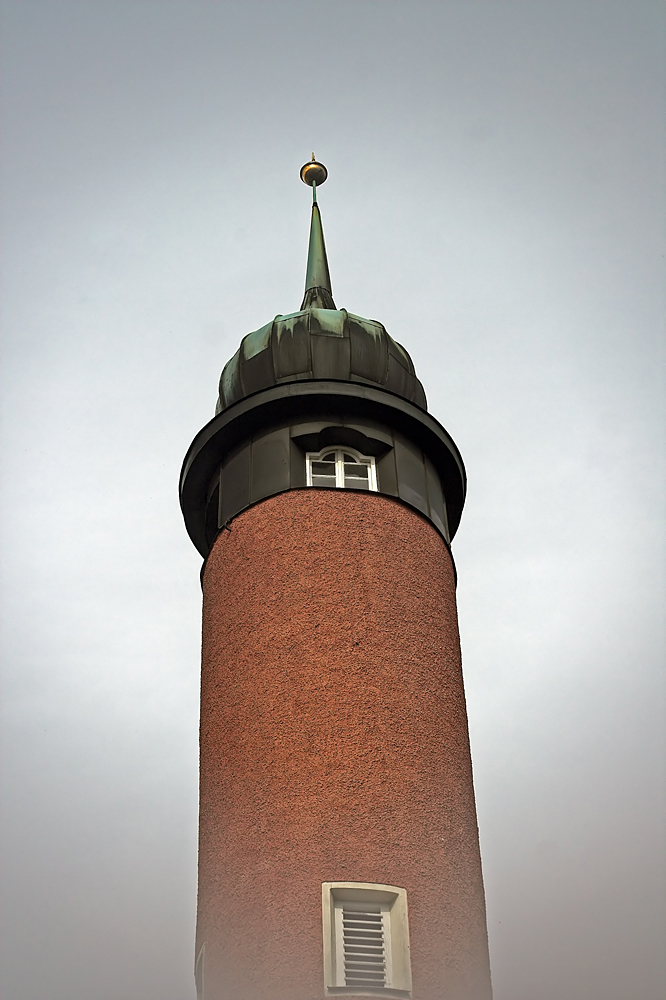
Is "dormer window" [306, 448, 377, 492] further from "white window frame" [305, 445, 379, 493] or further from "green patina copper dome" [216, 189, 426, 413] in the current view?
"green patina copper dome" [216, 189, 426, 413]

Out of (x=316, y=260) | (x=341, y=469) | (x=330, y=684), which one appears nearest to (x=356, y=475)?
(x=341, y=469)

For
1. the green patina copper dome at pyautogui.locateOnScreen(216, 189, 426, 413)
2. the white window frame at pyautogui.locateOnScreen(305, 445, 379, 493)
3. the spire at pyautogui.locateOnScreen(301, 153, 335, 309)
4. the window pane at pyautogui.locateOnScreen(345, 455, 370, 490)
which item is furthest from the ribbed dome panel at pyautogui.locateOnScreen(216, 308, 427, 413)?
the spire at pyautogui.locateOnScreen(301, 153, 335, 309)

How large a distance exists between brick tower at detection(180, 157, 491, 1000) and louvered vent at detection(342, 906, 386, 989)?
0.05 feet

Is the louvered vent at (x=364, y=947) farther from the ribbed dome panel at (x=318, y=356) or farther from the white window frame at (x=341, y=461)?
the ribbed dome panel at (x=318, y=356)

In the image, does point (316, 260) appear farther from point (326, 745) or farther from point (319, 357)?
point (326, 745)

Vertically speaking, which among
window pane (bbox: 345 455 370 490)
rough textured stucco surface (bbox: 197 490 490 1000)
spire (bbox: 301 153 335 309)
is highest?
spire (bbox: 301 153 335 309)

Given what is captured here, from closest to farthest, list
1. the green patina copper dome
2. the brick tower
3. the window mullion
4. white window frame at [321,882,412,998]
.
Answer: white window frame at [321,882,412,998]
the brick tower
the window mullion
the green patina copper dome

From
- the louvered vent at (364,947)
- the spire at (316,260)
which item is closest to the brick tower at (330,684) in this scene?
the louvered vent at (364,947)

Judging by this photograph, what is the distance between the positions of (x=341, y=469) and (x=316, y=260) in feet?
22.7

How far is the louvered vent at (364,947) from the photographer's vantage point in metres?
13.0

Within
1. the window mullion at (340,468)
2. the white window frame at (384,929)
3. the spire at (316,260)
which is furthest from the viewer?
the spire at (316,260)

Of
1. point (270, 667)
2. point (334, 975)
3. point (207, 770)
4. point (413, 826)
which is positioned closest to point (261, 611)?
point (270, 667)

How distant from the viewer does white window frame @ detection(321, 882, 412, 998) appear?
42.2 feet

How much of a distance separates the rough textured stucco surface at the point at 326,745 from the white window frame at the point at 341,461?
1.70ft
